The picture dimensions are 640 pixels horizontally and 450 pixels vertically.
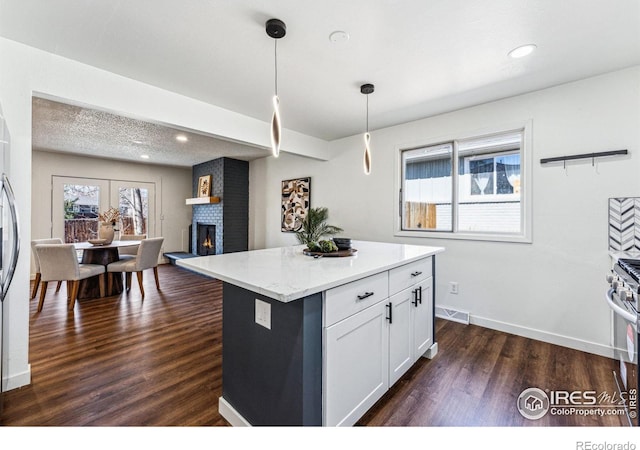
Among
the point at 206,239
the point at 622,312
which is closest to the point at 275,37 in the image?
the point at 622,312

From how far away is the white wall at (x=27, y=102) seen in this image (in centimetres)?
192

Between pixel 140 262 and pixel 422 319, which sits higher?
pixel 140 262

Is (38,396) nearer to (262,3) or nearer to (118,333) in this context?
(118,333)

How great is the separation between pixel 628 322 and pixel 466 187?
7.04 feet

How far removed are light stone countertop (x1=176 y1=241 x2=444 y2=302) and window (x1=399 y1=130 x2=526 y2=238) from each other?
53.4 inches

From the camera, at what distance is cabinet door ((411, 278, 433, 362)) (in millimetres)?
2113

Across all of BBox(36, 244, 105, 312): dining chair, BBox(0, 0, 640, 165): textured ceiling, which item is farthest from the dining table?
BBox(0, 0, 640, 165): textured ceiling

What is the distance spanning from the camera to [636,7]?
1665mm

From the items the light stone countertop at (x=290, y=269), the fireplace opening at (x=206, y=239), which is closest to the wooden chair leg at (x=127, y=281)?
the fireplace opening at (x=206, y=239)

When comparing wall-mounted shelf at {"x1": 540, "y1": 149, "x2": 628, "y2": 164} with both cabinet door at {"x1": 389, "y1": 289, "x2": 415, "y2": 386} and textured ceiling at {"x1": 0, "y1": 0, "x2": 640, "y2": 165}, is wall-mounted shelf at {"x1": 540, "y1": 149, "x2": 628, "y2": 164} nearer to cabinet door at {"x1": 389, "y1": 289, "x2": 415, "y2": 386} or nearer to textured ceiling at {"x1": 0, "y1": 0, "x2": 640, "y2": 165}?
textured ceiling at {"x1": 0, "y1": 0, "x2": 640, "y2": 165}

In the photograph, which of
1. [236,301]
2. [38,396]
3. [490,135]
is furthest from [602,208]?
[38,396]

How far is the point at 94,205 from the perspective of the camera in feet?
19.3

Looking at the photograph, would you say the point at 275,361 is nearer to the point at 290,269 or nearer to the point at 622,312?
the point at 290,269

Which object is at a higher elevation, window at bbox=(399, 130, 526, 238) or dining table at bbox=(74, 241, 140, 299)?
window at bbox=(399, 130, 526, 238)
